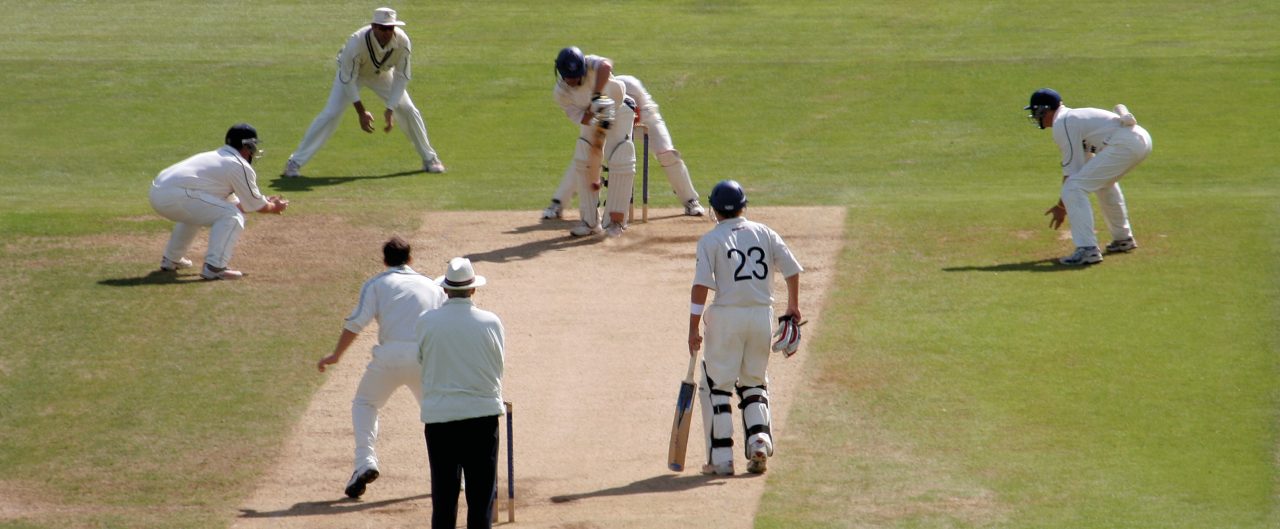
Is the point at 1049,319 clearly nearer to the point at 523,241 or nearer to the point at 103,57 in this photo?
the point at 523,241

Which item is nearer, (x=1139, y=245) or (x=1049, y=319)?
(x=1049, y=319)

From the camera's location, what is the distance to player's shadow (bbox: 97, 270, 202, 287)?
15688 mm

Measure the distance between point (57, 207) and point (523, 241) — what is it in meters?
6.05

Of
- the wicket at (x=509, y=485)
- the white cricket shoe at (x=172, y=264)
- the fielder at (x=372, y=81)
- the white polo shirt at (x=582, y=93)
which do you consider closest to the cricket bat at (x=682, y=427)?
the wicket at (x=509, y=485)

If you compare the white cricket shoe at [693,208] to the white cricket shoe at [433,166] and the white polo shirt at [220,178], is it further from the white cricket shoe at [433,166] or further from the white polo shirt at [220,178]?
the white polo shirt at [220,178]

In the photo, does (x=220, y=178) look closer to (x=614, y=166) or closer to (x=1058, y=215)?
(x=614, y=166)

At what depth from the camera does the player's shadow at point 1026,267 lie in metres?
15.8

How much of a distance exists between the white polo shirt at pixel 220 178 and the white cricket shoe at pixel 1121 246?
8706mm

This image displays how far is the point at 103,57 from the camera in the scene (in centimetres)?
2834

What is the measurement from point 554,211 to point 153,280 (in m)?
4.63

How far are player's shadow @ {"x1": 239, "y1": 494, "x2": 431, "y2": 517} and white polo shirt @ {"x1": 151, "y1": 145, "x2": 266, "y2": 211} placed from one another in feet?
17.1

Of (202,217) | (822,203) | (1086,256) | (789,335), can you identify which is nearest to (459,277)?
(789,335)

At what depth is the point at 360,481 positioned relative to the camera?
10.6 m

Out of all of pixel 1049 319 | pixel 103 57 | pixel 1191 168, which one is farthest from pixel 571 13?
pixel 1049 319
